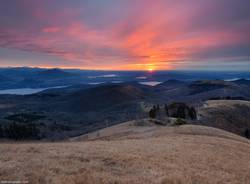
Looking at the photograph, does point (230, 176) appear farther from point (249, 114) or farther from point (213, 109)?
point (249, 114)

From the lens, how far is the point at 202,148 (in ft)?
68.5

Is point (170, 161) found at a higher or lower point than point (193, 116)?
higher

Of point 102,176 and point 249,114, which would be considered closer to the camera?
point 102,176

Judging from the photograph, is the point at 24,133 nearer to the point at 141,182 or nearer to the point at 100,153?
the point at 100,153

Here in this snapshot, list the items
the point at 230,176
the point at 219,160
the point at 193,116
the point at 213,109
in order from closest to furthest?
1. the point at 230,176
2. the point at 219,160
3. the point at 193,116
4. the point at 213,109

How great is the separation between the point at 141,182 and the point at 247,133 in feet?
202

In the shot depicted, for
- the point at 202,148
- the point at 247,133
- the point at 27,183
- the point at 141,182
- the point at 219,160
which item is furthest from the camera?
the point at 247,133

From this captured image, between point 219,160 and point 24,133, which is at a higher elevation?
point 219,160

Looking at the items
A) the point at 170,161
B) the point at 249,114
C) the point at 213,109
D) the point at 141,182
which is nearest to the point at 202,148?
the point at 170,161

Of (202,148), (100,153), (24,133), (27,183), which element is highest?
(27,183)

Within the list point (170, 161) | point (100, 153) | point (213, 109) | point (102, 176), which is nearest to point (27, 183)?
point (102, 176)

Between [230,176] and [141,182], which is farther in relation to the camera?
[230,176]

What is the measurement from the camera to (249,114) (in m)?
87.9

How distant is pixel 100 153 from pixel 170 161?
449cm
